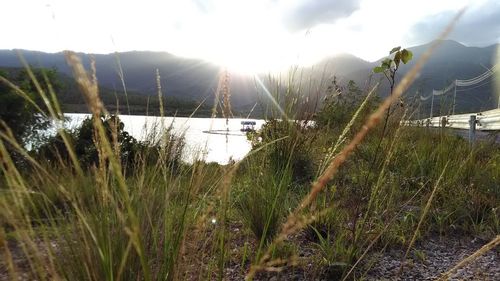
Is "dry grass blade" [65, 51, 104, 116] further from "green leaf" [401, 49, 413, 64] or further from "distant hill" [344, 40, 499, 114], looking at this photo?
"green leaf" [401, 49, 413, 64]

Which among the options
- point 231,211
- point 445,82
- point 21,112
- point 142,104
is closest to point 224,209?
point 231,211

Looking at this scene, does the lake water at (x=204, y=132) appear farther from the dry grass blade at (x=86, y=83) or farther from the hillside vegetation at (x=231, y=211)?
the dry grass blade at (x=86, y=83)

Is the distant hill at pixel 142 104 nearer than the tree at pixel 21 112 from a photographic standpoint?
Yes

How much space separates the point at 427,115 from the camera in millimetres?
6270

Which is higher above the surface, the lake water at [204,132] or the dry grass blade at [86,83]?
the dry grass blade at [86,83]

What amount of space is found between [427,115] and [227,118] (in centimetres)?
559

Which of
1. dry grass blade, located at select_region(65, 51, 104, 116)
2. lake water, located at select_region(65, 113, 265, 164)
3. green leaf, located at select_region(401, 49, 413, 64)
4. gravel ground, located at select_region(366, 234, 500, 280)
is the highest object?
green leaf, located at select_region(401, 49, 413, 64)

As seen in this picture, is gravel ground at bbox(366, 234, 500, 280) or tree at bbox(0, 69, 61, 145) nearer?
gravel ground at bbox(366, 234, 500, 280)

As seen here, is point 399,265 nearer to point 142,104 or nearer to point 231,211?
point 231,211

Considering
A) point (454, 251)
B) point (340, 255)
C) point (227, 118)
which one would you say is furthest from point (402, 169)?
point (227, 118)

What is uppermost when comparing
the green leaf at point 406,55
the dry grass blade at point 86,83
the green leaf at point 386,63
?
the green leaf at point 406,55

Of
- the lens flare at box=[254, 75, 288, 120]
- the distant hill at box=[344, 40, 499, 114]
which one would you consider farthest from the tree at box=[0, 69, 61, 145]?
the distant hill at box=[344, 40, 499, 114]

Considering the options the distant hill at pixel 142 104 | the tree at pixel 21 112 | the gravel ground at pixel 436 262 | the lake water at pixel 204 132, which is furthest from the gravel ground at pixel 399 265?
the tree at pixel 21 112

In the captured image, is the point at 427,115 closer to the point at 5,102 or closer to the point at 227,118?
the point at 227,118
